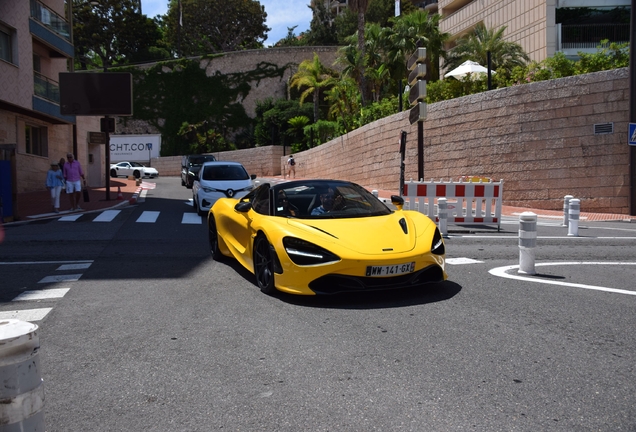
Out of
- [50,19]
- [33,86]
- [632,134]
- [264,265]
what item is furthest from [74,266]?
[50,19]

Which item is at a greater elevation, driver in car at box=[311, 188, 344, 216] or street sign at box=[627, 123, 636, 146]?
street sign at box=[627, 123, 636, 146]

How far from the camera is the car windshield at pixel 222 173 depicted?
19.1 meters

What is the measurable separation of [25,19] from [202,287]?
2416 cm

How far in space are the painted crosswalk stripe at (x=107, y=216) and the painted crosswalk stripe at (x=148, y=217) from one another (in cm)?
80

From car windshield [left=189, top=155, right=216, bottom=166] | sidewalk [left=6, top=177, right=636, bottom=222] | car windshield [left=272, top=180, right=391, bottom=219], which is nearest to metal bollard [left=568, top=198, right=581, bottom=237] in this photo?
sidewalk [left=6, top=177, right=636, bottom=222]

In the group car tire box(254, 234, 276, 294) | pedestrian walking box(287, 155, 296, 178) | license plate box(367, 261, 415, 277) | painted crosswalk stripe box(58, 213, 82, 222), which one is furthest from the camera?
pedestrian walking box(287, 155, 296, 178)

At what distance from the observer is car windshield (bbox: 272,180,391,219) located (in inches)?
301

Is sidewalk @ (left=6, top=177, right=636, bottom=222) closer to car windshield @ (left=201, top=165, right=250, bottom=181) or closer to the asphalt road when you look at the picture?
car windshield @ (left=201, top=165, right=250, bottom=181)

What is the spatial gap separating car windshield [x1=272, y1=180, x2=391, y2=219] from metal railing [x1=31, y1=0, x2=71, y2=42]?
24.9m

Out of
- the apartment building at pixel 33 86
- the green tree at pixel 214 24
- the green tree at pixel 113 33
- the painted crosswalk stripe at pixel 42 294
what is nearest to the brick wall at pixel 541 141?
the apartment building at pixel 33 86

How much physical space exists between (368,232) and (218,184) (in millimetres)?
12041

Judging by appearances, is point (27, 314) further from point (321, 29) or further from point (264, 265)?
point (321, 29)

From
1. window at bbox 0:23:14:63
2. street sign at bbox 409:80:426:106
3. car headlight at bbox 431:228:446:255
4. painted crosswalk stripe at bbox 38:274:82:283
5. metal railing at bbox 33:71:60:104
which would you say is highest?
window at bbox 0:23:14:63

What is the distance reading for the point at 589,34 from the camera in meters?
39.9
